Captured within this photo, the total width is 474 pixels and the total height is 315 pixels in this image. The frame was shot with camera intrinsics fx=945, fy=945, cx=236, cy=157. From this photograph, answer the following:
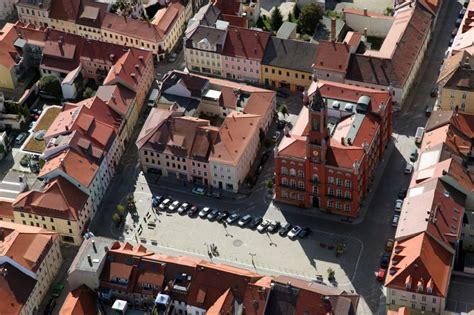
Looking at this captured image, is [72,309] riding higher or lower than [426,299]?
lower

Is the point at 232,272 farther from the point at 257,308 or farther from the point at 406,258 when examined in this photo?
the point at 406,258

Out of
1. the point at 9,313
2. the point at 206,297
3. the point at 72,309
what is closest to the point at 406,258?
the point at 206,297

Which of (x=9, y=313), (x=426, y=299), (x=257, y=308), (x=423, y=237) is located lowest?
(x=9, y=313)

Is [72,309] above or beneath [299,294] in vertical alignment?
beneath

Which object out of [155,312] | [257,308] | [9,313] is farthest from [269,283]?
[9,313]

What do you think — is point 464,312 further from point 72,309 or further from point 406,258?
point 72,309
